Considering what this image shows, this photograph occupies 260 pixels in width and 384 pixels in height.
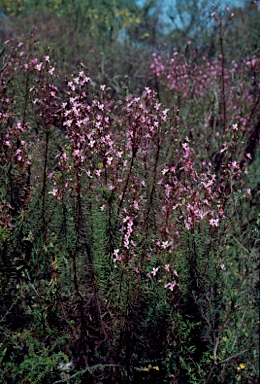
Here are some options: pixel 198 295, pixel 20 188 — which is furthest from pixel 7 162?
pixel 198 295

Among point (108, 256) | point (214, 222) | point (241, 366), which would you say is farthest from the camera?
point (241, 366)

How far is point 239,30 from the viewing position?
45.6 ft

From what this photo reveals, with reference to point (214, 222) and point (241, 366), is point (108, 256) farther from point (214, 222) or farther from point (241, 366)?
point (241, 366)

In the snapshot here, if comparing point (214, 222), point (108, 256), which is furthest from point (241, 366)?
point (108, 256)

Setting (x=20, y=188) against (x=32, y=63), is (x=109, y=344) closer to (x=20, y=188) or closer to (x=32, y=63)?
(x=20, y=188)

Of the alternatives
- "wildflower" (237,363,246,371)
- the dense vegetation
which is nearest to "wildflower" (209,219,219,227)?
the dense vegetation

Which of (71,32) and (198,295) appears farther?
(71,32)

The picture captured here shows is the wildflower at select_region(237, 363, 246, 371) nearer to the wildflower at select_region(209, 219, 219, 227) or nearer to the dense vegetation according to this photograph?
the dense vegetation

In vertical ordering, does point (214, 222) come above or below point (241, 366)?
above

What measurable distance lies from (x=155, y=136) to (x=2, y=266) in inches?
47.3

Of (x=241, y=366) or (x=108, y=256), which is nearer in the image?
(x=108, y=256)

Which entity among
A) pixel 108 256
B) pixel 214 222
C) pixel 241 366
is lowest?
pixel 241 366

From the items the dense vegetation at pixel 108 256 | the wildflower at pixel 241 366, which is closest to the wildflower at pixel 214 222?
the dense vegetation at pixel 108 256

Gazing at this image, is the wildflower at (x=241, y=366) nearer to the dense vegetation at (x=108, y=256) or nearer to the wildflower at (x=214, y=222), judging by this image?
the dense vegetation at (x=108, y=256)
